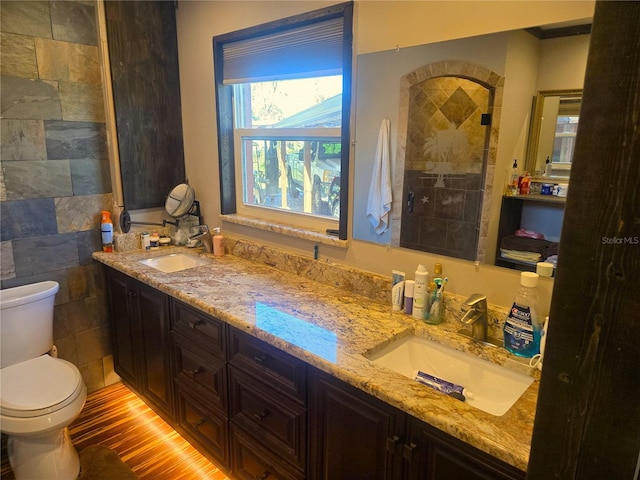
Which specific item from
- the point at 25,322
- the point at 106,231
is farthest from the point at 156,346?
the point at 106,231

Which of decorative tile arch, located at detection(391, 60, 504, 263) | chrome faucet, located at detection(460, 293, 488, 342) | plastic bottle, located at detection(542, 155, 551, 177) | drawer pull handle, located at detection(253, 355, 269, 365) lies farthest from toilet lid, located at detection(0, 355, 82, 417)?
plastic bottle, located at detection(542, 155, 551, 177)

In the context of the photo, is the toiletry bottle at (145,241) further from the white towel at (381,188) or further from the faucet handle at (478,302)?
the faucet handle at (478,302)

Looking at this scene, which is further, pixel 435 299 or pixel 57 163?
pixel 57 163

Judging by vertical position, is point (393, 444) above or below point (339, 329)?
below

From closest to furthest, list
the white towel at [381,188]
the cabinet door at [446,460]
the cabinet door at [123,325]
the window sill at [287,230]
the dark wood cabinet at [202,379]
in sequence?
the cabinet door at [446,460] → the white towel at [381,188] → the dark wood cabinet at [202,379] → the window sill at [287,230] → the cabinet door at [123,325]

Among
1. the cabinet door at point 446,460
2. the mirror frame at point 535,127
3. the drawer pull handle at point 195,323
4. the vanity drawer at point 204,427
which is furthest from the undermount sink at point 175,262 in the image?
the mirror frame at point 535,127

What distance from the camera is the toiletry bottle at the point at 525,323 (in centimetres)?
134

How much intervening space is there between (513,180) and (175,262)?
6.67ft

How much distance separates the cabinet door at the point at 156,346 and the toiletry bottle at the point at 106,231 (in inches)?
19.3

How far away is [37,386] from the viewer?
1922 mm

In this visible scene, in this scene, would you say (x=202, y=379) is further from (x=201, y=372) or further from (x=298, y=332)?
(x=298, y=332)

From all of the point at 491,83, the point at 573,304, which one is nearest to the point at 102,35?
the point at 491,83

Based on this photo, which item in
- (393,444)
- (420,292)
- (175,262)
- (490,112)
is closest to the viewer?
(393,444)

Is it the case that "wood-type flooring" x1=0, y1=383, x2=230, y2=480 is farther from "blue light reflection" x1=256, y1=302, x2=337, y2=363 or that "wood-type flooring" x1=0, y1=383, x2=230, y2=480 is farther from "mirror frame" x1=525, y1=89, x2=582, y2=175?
"mirror frame" x1=525, y1=89, x2=582, y2=175
